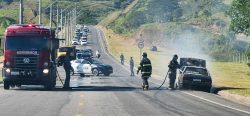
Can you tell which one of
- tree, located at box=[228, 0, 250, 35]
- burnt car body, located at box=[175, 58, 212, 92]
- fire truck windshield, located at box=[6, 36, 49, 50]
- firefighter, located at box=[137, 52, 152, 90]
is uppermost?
tree, located at box=[228, 0, 250, 35]

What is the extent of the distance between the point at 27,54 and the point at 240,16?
51.8 m

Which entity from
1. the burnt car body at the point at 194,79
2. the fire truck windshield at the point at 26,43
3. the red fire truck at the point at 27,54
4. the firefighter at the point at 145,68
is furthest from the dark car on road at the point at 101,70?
the fire truck windshield at the point at 26,43

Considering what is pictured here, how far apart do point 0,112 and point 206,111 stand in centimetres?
648

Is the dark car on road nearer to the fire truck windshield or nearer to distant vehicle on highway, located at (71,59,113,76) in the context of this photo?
distant vehicle on highway, located at (71,59,113,76)

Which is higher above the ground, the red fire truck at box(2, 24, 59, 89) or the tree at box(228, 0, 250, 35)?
the tree at box(228, 0, 250, 35)

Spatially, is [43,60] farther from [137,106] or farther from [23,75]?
[137,106]

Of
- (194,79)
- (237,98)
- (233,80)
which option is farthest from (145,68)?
(233,80)

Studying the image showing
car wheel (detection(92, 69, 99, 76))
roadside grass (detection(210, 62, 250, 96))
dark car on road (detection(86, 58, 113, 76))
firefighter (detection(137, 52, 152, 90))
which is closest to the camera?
firefighter (detection(137, 52, 152, 90))

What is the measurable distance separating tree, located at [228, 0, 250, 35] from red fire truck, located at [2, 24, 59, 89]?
1732 inches

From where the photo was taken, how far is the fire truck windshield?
99.7 ft

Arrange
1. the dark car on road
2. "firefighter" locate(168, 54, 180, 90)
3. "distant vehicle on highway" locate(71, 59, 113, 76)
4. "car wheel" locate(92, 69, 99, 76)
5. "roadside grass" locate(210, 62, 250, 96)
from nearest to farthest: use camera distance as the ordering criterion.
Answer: "roadside grass" locate(210, 62, 250, 96) < "firefighter" locate(168, 54, 180, 90) < "distant vehicle on highway" locate(71, 59, 113, 76) < "car wheel" locate(92, 69, 99, 76) < the dark car on road

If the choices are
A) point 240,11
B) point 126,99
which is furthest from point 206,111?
point 240,11

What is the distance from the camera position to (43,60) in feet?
100

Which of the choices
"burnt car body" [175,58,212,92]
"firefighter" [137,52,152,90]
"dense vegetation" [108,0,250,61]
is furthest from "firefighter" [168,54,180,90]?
"dense vegetation" [108,0,250,61]
